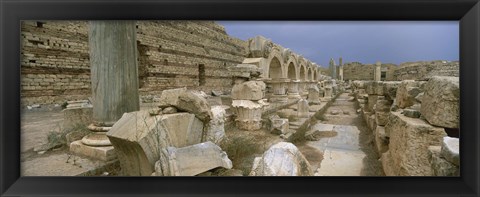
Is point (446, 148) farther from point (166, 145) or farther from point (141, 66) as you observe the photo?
A: point (141, 66)

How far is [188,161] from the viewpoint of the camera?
2.07m

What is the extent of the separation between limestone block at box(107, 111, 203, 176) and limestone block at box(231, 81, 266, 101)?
292cm

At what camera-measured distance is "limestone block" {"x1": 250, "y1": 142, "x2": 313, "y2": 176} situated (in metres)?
1.72

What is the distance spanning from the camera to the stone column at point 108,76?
118 inches

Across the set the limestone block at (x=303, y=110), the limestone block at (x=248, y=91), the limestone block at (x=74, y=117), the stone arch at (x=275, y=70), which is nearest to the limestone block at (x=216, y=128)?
the limestone block at (x=248, y=91)

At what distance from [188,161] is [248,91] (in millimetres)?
3286

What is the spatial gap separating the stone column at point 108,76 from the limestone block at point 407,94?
141 inches

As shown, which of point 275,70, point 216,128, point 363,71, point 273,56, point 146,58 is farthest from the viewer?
point 363,71

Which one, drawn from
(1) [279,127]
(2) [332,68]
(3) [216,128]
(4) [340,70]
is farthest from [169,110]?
(4) [340,70]

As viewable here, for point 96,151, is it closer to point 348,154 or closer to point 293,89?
point 348,154

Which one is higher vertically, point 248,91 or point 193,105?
point 248,91

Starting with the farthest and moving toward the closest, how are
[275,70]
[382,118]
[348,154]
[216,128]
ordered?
1. [275,70]
2. [382,118]
3. [348,154]
4. [216,128]

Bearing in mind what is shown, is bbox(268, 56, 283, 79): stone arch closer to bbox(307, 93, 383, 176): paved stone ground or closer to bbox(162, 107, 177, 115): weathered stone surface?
bbox(307, 93, 383, 176): paved stone ground

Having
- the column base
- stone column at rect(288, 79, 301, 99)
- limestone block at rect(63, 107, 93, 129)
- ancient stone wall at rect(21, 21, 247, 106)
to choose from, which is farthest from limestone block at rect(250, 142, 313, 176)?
stone column at rect(288, 79, 301, 99)
